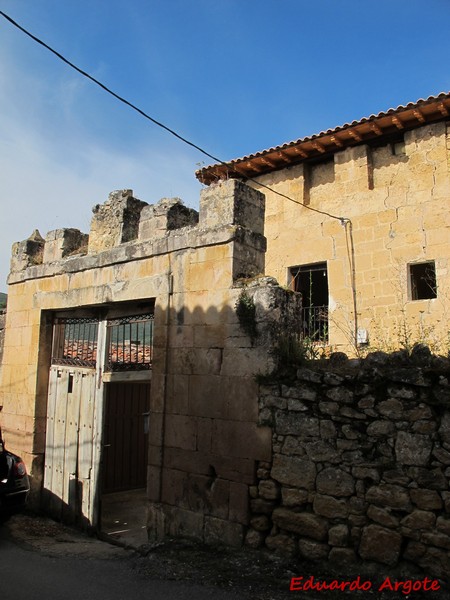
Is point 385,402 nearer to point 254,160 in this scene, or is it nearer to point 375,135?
point 375,135

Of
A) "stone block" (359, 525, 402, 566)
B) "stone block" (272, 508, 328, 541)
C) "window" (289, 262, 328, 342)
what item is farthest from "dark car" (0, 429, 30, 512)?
"window" (289, 262, 328, 342)

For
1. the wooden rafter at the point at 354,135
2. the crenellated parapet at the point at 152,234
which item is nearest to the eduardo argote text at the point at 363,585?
the crenellated parapet at the point at 152,234

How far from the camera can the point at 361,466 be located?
364 cm

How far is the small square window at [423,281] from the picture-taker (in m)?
8.68

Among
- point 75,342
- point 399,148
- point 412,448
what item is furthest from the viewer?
point 399,148

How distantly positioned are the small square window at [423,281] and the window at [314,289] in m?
1.73

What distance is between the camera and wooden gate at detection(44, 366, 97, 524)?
6.07m

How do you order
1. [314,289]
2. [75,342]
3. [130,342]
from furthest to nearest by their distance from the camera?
[314,289]
[75,342]
[130,342]

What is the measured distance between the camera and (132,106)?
503 centimetres

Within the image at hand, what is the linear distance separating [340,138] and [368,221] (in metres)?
1.76

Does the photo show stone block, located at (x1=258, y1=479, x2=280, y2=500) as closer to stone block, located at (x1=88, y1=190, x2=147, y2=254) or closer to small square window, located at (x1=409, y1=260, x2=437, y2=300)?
stone block, located at (x1=88, y1=190, x2=147, y2=254)

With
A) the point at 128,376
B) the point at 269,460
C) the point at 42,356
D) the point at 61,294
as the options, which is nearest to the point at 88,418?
the point at 128,376

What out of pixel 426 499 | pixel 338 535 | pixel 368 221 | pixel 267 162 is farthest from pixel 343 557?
pixel 267 162

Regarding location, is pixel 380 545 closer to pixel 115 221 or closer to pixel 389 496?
pixel 389 496
